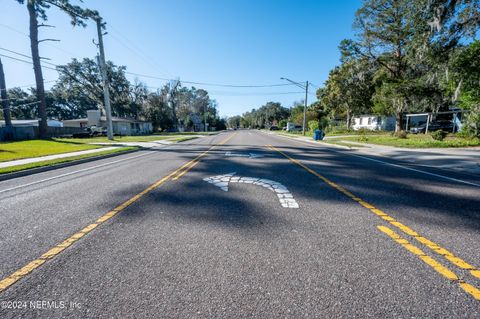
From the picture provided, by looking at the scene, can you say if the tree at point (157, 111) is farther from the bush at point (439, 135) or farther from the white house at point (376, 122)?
the bush at point (439, 135)

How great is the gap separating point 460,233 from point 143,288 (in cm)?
403

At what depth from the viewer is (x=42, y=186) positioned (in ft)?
20.4

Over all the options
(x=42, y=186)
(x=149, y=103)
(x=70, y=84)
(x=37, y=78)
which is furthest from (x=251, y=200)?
(x=70, y=84)

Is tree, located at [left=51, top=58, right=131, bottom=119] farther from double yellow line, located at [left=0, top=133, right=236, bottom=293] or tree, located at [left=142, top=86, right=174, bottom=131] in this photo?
double yellow line, located at [left=0, top=133, right=236, bottom=293]

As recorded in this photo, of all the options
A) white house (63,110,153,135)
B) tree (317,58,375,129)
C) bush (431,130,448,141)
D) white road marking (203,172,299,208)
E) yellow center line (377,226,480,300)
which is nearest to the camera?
yellow center line (377,226,480,300)

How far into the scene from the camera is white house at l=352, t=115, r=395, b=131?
41594mm

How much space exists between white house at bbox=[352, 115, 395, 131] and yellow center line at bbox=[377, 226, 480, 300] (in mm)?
46091

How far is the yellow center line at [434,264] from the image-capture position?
196cm

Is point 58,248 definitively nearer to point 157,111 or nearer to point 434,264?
point 434,264

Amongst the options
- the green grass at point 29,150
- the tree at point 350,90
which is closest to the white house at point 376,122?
the tree at point 350,90

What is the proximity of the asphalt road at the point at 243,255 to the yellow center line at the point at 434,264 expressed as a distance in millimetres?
11

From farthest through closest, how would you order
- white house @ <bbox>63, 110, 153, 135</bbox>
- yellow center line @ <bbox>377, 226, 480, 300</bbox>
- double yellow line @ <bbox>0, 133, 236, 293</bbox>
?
white house @ <bbox>63, 110, 153, 135</bbox> < double yellow line @ <bbox>0, 133, 236, 293</bbox> < yellow center line @ <bbox>377, 226, 480, 300</bbox>

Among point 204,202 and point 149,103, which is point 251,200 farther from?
point 149,103

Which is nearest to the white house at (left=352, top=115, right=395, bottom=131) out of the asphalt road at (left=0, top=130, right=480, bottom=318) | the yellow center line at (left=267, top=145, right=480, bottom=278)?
the asphalt road at (left=0, top=130, right=480, bottom=318)
